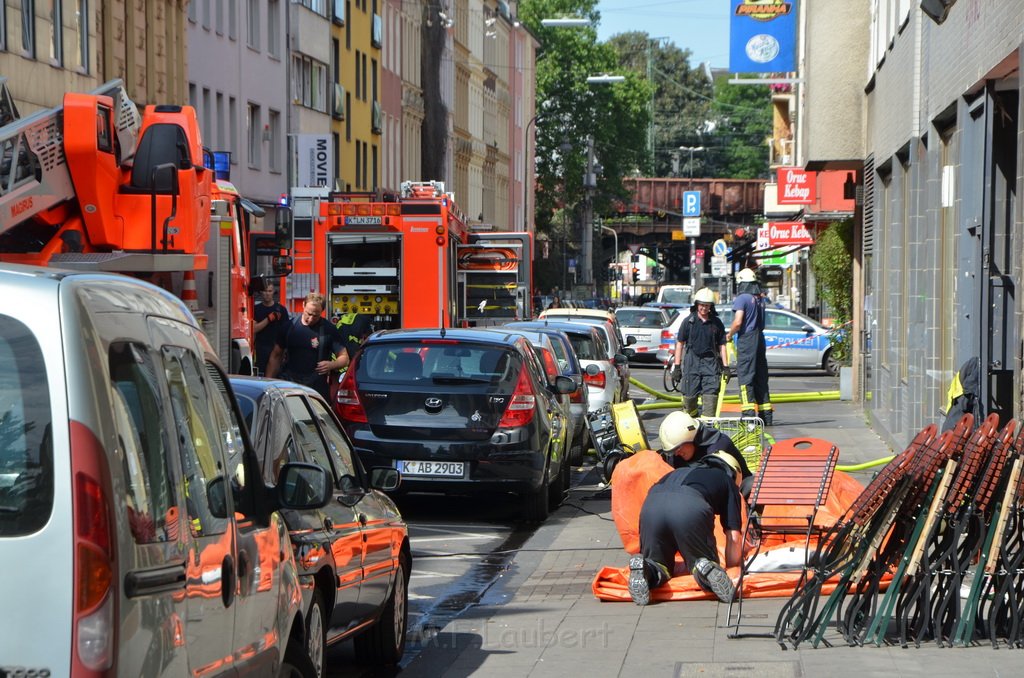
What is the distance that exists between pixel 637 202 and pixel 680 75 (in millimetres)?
34379

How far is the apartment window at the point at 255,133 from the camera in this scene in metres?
44.5

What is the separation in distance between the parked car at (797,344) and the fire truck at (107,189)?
2539 cm

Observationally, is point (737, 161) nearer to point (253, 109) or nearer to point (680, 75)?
point (680, 75)

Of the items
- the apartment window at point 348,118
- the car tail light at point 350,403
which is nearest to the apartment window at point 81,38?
the car tail light at point 350,403

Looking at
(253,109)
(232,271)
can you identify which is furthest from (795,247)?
(232,271)

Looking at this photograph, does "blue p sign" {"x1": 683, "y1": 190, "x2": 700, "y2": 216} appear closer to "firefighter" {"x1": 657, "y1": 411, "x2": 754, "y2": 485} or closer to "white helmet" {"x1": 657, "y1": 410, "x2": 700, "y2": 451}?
"firefighter" {"x1": 657, "y1": 411, "x2": 754, "y2": 485}

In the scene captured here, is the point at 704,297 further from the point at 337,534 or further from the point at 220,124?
the point at 220,124

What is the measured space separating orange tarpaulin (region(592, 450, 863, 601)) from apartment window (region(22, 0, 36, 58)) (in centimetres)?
1650

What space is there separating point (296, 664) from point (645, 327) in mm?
39650

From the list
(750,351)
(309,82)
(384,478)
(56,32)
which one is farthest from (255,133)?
(384,478)

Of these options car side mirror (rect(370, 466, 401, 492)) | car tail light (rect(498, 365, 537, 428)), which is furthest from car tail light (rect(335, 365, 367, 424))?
car side mirror (rect(370, 466, 401, 492))

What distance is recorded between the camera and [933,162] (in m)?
16.9

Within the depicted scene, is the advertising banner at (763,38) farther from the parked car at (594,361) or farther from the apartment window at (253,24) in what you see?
the apartment window at (253,24)

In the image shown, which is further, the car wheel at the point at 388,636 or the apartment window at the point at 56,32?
the apartment window at the point at 56,32
